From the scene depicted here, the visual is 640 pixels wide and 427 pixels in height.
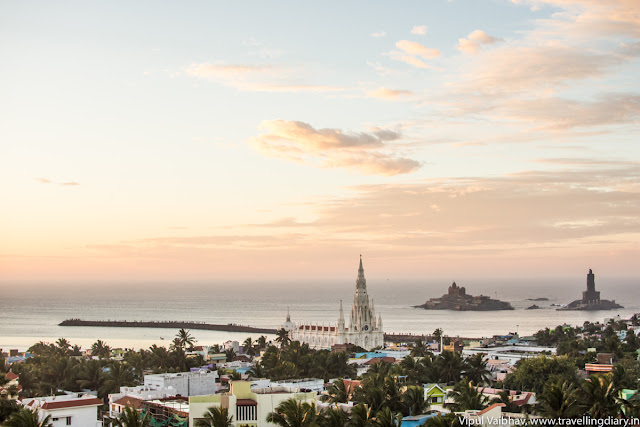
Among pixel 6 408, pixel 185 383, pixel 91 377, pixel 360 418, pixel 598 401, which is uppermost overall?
pixel 6 408

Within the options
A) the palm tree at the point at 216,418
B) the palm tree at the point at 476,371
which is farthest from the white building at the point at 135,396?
the palm tree at the point at 476,371

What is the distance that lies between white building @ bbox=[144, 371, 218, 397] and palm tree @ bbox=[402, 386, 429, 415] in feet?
51.1

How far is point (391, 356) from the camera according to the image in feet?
304

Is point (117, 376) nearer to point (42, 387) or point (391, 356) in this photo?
point (42, 387)

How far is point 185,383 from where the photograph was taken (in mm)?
52688

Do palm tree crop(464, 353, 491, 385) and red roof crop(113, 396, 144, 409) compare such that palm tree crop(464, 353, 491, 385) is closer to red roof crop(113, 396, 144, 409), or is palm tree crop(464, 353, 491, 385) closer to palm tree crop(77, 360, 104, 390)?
red roof crop(113, 396, 144, 409)

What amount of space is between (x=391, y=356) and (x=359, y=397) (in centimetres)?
4992

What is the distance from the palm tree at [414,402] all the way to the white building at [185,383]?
15589mm

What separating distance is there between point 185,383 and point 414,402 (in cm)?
1722

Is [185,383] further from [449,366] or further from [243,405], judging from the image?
[449,366]

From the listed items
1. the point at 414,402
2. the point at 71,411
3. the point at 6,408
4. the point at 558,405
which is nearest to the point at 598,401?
the point at 558,405

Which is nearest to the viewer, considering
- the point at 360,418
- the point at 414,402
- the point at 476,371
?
Answer: the point at 360,418

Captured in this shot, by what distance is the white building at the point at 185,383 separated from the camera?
5122cm

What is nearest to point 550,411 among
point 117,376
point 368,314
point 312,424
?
point 312,424
